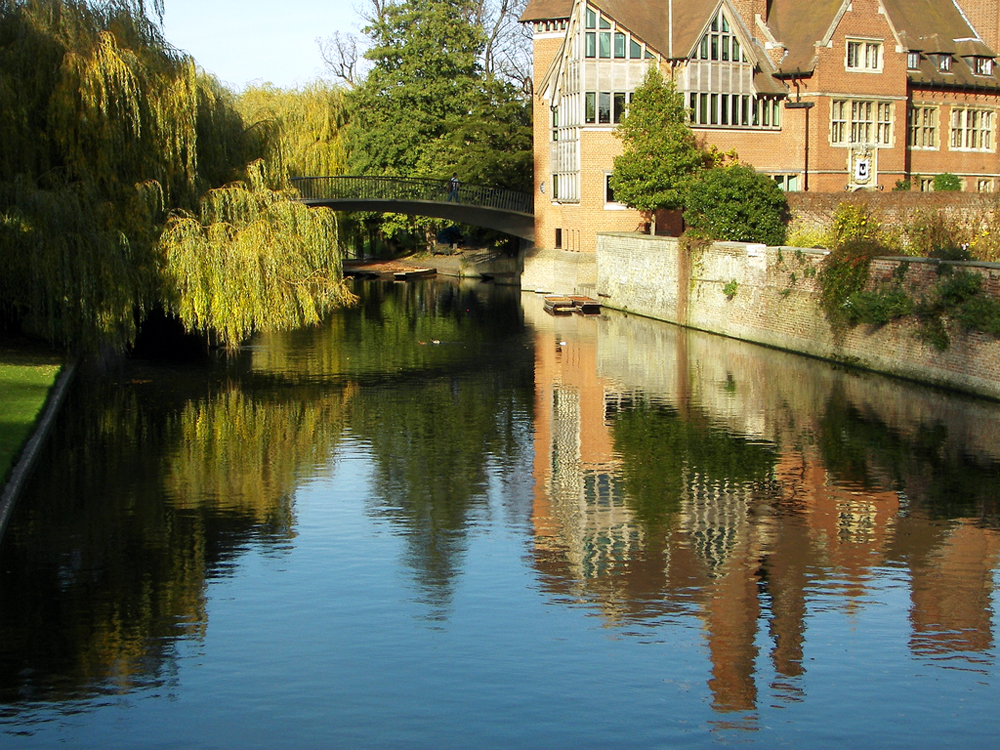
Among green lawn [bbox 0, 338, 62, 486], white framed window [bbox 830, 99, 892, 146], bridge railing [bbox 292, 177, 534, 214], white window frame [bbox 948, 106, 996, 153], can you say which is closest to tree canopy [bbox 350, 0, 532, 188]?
bridge railing [bbox 292, 177, 534, 214]

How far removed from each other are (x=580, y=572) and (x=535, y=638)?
7.58ft

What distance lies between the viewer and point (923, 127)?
56031mm

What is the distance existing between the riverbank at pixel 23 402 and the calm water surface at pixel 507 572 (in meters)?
0.51

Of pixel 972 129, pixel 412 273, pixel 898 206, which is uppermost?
pixel 972 129

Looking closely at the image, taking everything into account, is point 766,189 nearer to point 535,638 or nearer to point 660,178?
point 660,178

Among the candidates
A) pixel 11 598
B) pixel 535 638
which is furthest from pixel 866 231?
pixel 11 598

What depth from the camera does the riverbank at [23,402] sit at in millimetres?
17375

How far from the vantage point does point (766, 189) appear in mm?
39062

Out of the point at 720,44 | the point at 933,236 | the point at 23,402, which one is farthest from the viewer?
the point at 720,44

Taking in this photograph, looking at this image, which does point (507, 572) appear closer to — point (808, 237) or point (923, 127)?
point (808, 237)

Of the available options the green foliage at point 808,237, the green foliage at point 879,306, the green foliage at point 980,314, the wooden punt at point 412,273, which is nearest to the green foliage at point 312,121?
the wooden punt at point 412,273

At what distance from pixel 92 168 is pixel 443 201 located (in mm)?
28867

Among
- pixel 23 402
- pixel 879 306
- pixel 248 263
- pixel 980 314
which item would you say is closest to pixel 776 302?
pixel 879 306

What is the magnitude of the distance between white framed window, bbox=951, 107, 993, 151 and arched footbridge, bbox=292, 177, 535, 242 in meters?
21.7
